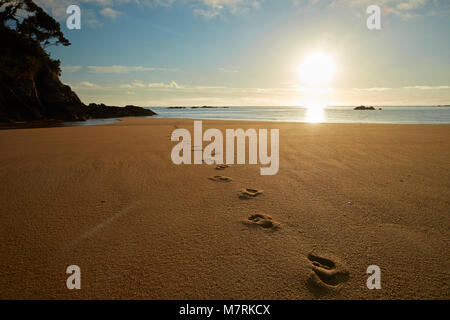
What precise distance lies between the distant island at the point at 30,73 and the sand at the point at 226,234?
16466mm

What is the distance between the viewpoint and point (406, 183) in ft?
9.17

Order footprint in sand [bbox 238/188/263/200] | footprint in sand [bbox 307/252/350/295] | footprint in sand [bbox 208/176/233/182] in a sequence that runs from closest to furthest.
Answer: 1. footprint in sand [bbox 307/252/350/295]
2. footprint in sand [bbox 238/188/263/200]
3. footprint in sand [bbox 208/176/233/182]

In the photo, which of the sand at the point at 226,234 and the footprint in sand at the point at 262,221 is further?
the footprint in sand at the point at 262,221

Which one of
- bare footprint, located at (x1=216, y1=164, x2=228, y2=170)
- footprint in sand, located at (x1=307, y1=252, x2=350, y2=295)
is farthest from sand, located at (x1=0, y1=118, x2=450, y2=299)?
bare footprint, located at (x1=216, y1=164, x2=228, y2=170)

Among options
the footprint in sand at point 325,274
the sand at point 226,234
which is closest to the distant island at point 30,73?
the sand at point 226,234

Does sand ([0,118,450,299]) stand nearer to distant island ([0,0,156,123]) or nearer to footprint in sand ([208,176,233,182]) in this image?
footprint in sand ([208,176,233,182])

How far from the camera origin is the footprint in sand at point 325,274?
1.21m

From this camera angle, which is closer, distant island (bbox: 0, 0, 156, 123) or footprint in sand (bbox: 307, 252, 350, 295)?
footprint in sand (bbox: 307, 252, 350, 295)

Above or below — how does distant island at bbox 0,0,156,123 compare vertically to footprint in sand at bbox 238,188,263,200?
above

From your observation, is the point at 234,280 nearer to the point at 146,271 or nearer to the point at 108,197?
the point at 146,271

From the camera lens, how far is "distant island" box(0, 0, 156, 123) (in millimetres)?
13852

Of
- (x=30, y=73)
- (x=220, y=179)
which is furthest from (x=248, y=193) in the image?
(x=30, y=73)

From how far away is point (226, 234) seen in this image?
5.72ft

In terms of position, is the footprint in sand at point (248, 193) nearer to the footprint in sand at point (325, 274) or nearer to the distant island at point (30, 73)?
the footprint in sand at point (325, 274)
